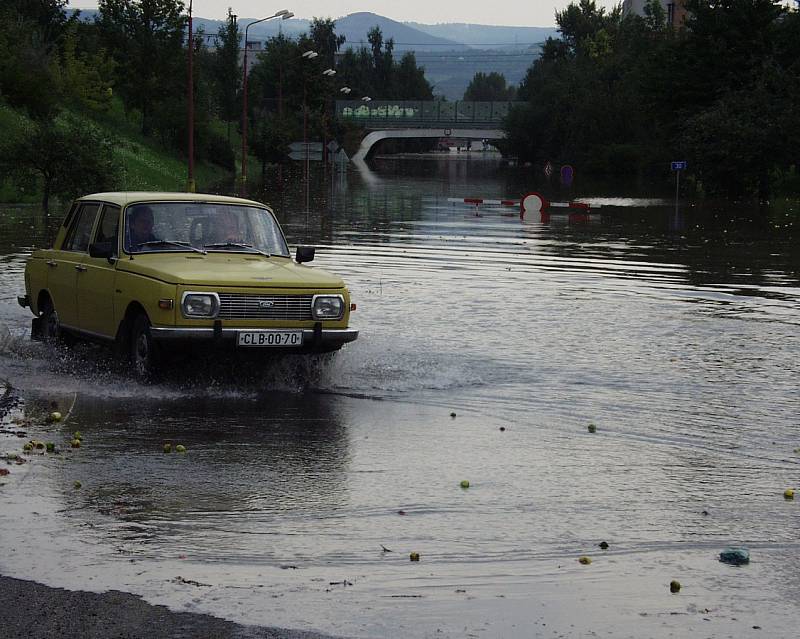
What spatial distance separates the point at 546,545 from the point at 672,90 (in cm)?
6733

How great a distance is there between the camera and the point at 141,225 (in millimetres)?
12617

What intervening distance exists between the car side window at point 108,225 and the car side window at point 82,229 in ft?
0.55

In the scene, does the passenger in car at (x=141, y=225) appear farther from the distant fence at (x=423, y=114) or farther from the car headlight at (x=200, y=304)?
the distant fence at (x=423, y=114)

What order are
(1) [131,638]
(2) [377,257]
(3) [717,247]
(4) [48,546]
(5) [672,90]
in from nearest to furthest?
1. (1) [131,638]
2. (4) [48,546]
3. (2) [377,257]
4. (3) [717,247]
5. (5) [672,90]

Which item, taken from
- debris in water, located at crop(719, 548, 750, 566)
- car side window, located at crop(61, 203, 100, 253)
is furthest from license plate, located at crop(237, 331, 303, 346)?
debris in water, located at crop(719, 548, 750, 566)

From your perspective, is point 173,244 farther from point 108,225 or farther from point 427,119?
point 427,119

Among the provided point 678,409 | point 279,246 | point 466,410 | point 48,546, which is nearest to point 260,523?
point 48,546

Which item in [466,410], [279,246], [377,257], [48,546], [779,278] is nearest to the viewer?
[48,546]

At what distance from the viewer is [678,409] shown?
10.9m

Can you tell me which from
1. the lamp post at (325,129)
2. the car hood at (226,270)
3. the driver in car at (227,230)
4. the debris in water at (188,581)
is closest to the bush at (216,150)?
the lamp post at (325,129)

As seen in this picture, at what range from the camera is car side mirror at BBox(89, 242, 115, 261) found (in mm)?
12242

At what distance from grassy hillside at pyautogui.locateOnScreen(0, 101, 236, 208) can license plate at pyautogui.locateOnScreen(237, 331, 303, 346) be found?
2849 cm

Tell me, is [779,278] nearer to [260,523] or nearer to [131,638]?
[260,523]

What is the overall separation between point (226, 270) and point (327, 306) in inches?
35.4
